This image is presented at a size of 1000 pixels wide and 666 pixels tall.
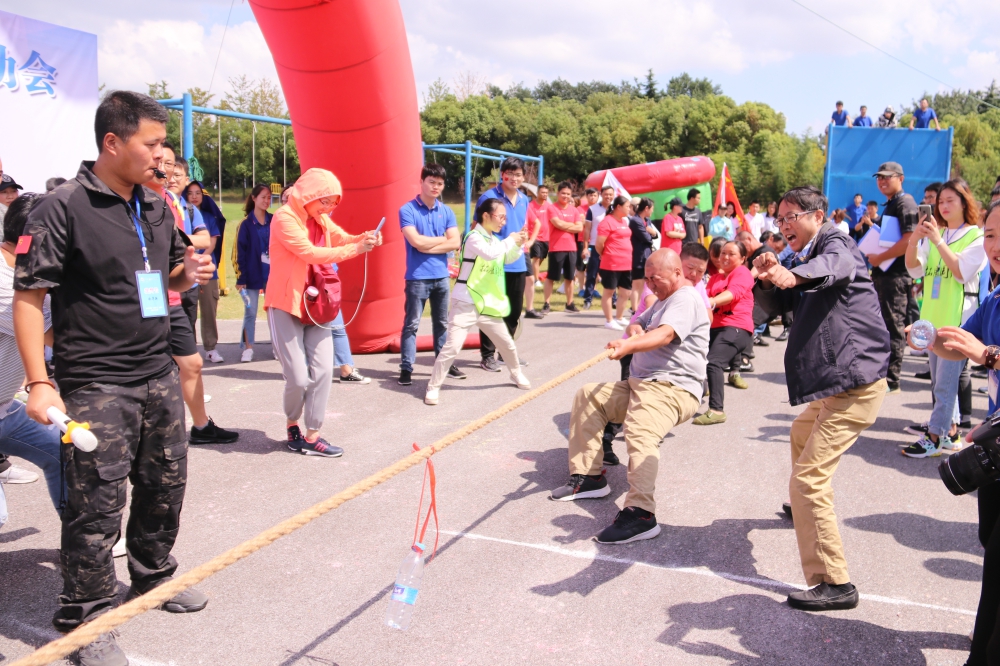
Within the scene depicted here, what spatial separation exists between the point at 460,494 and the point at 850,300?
2418mm

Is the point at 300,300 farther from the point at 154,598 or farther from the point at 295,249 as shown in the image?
the point at 154,598

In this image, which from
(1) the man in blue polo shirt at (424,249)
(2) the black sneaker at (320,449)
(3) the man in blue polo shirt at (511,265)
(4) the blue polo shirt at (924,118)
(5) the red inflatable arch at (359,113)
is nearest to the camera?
(2) the black sneaker at (320,449)

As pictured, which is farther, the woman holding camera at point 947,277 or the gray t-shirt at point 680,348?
the woman holding camera at point 947,277

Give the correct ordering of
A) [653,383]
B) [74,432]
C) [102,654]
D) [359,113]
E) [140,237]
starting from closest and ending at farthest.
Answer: [74,432] → [102,654] → [140,237] → [653,383] → [359,113]

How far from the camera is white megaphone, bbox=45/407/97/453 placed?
7.01 feet

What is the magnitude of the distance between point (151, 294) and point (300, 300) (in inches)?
80.5

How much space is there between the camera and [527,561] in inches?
142

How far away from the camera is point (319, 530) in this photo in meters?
3.87

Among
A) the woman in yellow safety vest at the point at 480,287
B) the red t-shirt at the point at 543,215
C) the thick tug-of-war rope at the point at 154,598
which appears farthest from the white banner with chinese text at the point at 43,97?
the thick tug-of-war rope at the point at 154,598

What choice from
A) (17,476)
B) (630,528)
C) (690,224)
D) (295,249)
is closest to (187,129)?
(295,249)

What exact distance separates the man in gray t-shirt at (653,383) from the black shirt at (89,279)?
2.44 meters

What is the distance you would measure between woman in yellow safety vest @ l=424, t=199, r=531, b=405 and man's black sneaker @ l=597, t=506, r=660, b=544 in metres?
2.79

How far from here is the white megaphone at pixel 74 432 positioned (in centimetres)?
214

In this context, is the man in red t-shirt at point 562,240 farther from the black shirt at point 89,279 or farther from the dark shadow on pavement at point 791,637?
the black shirt at point 89,279
